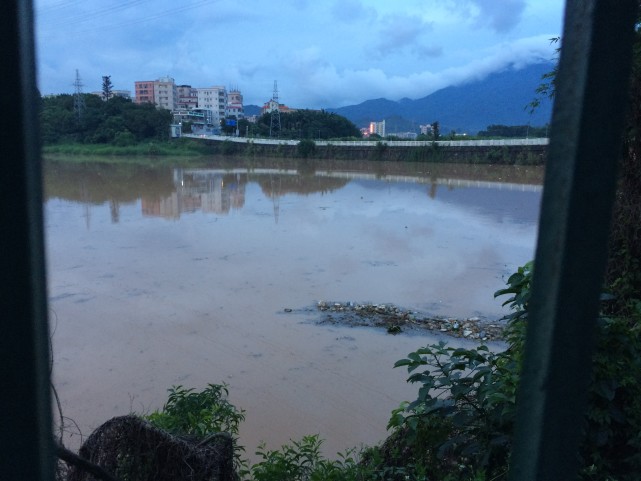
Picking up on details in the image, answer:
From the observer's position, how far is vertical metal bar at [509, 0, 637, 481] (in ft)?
2.20

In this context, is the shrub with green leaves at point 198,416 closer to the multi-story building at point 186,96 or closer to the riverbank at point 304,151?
the riverbank at point 304,151

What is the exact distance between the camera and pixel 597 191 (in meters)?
0.69

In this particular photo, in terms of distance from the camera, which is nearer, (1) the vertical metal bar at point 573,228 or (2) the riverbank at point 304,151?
(1) the vertical metal bar at point 573,228

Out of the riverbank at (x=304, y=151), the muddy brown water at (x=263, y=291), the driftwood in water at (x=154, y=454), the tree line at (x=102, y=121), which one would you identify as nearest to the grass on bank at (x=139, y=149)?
the riverbank at (x=304, y=151)

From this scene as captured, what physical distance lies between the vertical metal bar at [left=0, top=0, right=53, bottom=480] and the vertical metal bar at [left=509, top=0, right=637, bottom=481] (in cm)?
60

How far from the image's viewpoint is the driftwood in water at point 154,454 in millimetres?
2250

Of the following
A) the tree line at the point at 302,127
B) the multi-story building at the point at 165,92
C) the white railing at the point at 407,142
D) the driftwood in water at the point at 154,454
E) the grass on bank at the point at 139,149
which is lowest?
the driftwood in water at the point at 154,454

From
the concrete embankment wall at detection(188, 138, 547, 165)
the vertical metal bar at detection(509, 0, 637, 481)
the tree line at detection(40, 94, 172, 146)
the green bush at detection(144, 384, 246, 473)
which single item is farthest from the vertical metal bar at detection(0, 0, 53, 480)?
the tree line at detection(40, 94, 172, 146)

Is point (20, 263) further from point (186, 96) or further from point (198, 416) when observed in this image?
point (186, 96)

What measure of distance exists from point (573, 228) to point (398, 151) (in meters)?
40.0

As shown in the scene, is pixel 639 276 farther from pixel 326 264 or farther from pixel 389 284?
pixel 326 264

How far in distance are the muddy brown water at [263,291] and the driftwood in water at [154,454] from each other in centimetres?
Result: 88

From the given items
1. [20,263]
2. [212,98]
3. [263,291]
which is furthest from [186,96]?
[20,263]

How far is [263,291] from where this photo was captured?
859 cm
